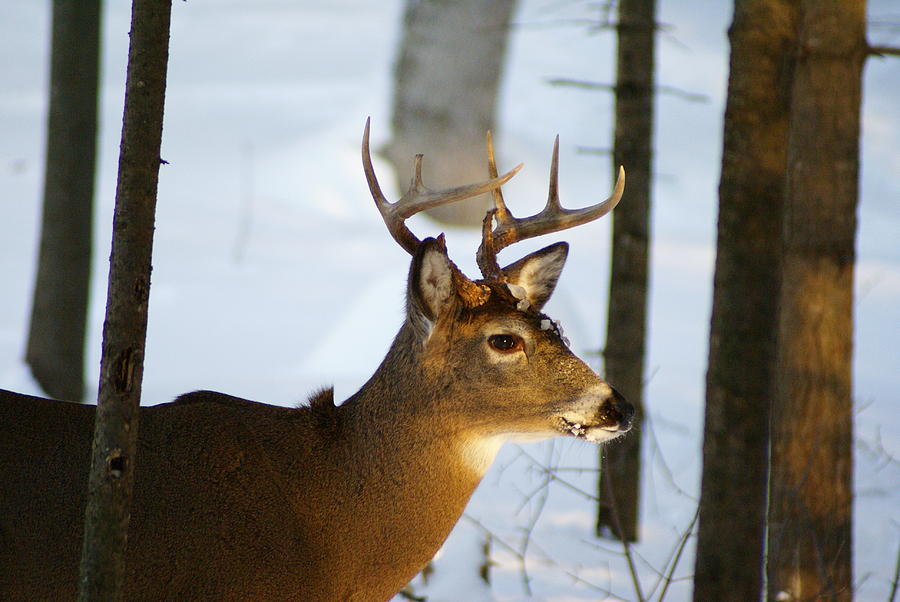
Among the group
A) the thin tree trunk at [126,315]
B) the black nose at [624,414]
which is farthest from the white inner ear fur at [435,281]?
the thin tree trunk at [126,315]

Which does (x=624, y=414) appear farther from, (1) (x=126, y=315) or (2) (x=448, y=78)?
(2) (x=448, y=78)

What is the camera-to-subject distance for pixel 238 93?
19969 millimetres

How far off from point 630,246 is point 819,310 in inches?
80.1

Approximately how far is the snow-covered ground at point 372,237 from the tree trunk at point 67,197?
1.65 feet

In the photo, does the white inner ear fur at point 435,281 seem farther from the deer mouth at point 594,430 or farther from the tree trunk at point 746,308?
the tree trunk at point 746,308

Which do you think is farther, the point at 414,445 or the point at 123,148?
the point at 414,445

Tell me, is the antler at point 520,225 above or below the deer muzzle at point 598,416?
above

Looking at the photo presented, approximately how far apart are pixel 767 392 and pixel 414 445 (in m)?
2.11

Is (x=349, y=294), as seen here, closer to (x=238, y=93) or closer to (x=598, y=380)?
(x=238, y=93)

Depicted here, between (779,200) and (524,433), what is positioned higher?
(779,200)

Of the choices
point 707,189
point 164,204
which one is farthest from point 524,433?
point 707,189

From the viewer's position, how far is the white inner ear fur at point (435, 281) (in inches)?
157

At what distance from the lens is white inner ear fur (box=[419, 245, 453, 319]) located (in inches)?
157

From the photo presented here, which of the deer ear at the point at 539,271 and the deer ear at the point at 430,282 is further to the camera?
the deer ear at the point at 539,271
